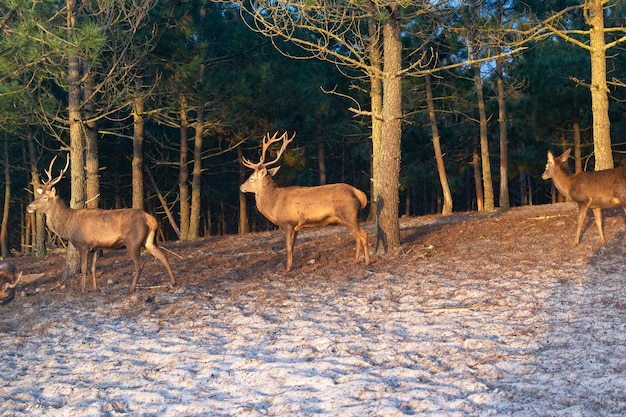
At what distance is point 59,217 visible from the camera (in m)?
11.6

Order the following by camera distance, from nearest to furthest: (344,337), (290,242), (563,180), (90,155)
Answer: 1. (344,337)
2. (290,242)
3. (563,180)
4. (90,155)

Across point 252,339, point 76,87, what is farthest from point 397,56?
point 252,339

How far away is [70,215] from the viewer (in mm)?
11516

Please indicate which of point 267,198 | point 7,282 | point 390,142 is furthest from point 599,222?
point 7,282

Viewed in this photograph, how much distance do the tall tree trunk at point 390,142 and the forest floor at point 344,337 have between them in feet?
1.95

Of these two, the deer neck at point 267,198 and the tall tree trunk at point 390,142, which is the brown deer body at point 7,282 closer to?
the deer neck at point 267,198

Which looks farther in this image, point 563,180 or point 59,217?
point 563,180

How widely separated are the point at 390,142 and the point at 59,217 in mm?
5586

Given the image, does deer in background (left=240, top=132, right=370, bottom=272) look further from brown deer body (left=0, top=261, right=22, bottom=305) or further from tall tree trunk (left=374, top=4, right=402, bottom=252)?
brown deer body (left=0, top=261, right=22, bottom=305)

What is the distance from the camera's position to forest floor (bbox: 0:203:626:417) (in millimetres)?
5426

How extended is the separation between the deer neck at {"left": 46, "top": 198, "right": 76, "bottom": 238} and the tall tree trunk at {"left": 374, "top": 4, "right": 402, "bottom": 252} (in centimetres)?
512

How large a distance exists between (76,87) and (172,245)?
7383 mm

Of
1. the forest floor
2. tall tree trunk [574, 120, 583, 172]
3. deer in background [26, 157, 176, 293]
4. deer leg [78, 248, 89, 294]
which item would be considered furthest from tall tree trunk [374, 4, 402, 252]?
tall tree trunk [574, 120, 583, 172]

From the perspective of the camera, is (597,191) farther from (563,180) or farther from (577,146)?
(577,146)
